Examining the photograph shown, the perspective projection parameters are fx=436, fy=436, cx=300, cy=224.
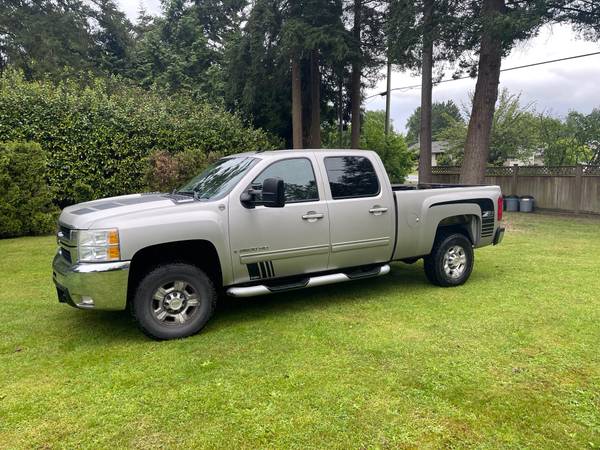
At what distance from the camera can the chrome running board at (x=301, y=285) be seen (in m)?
4.41

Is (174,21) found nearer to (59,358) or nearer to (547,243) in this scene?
(547,243)

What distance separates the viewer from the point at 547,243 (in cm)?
929

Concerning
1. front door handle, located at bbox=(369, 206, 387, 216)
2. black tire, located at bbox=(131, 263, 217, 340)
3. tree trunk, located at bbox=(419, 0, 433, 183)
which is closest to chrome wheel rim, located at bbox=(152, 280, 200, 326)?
black tire, located at bbox=(131, 263, 217, 340)

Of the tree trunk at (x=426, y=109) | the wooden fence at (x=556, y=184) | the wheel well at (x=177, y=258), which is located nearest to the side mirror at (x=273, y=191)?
the wheel well at (x=177, y=258)

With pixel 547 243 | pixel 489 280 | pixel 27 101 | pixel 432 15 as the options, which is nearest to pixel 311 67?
pixel 432 15

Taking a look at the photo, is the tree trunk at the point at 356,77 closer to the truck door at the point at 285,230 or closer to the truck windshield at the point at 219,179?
the truck windshield at the point at 219,179

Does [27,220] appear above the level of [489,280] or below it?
above

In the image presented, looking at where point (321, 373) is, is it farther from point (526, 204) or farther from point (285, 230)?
point (526, 204)

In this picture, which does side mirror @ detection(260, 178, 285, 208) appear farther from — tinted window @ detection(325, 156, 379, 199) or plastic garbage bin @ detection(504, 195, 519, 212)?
plastic garbage bin @ detection(504, 195, 519, 212)

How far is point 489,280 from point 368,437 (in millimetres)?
4338

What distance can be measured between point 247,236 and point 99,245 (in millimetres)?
1375

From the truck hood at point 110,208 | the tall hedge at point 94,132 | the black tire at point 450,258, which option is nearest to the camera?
the truck hood at point 110,208

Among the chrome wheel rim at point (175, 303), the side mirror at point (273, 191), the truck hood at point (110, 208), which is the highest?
the side mirror at point (273, 191)

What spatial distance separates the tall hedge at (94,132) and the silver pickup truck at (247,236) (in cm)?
768
